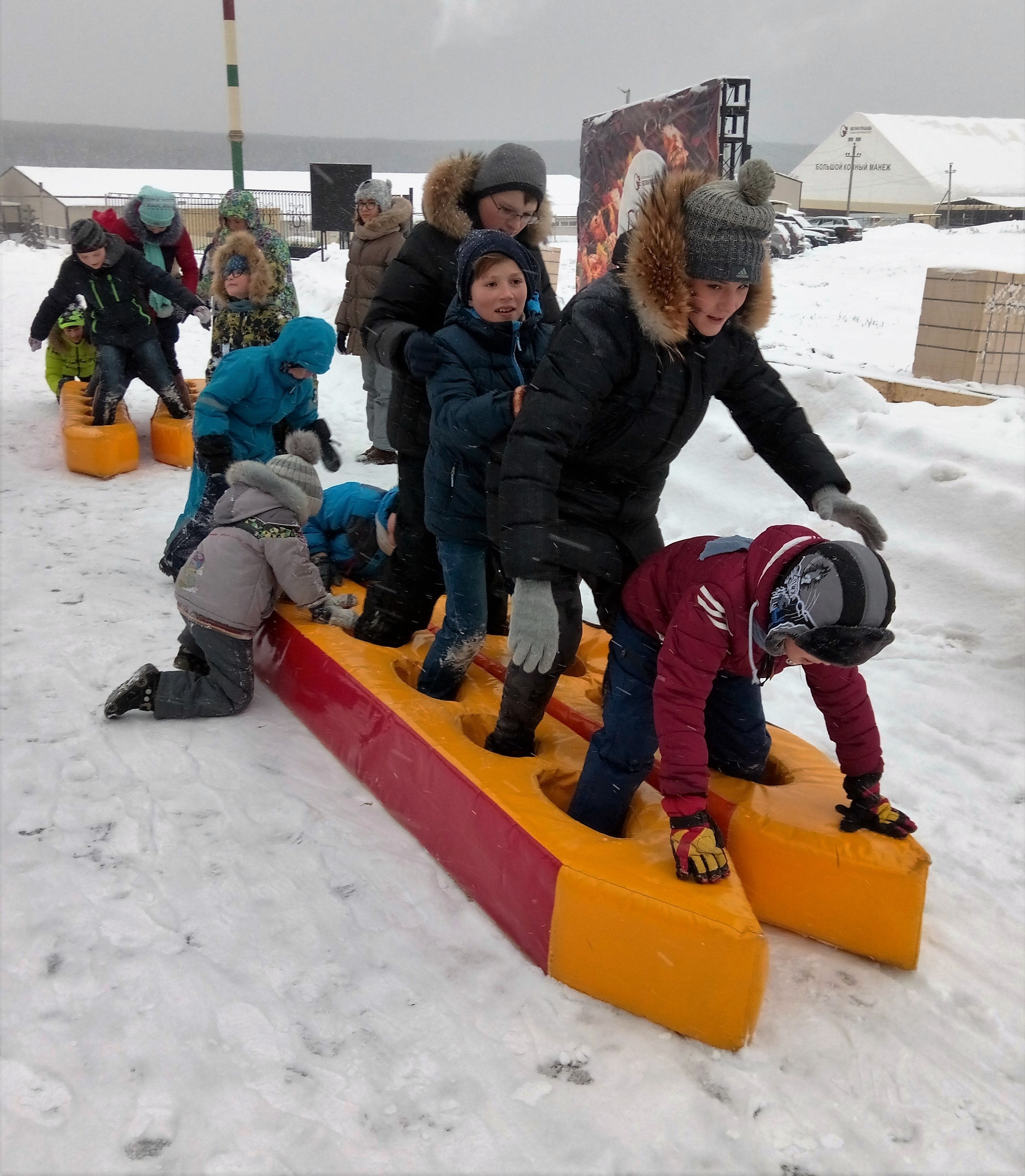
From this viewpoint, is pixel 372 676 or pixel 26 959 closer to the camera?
pixel 26 959

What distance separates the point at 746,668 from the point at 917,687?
6.09ft

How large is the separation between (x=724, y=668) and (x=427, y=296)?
153cm

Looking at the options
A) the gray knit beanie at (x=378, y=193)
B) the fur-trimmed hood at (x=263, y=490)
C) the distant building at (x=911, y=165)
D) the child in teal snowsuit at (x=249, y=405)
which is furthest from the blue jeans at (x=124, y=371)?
the distant building at (x=911, y=165)

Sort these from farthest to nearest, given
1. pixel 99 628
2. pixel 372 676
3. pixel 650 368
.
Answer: pixel 99 628, pixel 372 676, pixel 650 368

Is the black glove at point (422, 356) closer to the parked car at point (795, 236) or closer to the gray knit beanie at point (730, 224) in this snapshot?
the gray knit beanie at point (730, 224)

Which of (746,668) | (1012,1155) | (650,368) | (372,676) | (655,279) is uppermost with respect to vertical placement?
(655,279)

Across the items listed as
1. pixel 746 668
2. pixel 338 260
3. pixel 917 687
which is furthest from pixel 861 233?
pixel 746 668

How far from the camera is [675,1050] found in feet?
6.61

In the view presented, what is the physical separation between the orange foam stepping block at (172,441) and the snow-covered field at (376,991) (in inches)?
118

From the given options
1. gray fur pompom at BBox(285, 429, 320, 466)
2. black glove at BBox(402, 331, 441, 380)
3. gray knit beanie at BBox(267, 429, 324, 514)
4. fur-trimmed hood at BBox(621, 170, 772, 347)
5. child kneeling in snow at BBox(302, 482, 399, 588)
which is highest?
fur-trimmed hood at BBox(621, 170, 772, 347)

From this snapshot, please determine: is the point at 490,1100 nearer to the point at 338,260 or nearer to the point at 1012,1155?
the point at 1012,1155

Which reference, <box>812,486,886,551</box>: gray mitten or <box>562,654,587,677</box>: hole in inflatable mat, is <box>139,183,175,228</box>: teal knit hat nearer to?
<box>562,654,587,677</box>: hole in inflatable mat

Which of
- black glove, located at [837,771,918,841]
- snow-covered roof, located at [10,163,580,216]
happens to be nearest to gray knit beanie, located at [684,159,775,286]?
black glove, located at [837,771,918,841]

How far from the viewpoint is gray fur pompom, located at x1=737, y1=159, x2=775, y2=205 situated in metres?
2.07
